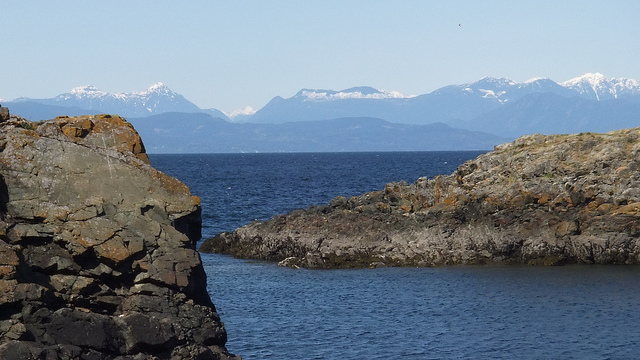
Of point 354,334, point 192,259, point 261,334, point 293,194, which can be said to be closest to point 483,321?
point 354,334

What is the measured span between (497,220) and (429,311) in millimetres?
14798

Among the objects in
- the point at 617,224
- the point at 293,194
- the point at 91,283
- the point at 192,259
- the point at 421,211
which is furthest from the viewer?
the point at 293,194

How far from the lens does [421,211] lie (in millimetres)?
51781

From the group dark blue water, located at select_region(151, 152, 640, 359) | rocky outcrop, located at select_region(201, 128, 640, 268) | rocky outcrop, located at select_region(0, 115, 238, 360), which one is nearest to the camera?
rocky outcrop, located at select_region(0, 115, 238, 360)

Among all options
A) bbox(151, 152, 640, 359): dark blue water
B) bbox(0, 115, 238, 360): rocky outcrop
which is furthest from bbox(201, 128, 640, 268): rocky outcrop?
bbox(0, 115, 238, 360): rocky outcrop

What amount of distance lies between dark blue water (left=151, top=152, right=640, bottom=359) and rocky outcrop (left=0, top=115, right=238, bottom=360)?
893 cm

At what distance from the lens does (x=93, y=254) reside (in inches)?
779

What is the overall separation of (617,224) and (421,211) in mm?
12147

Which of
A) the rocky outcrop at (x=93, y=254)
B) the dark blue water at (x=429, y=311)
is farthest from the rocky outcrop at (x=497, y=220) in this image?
the rocky outcrop at (x=93, y=254)

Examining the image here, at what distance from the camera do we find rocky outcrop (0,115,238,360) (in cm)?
1853

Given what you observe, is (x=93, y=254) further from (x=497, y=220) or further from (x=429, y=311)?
(x=497, y=220)

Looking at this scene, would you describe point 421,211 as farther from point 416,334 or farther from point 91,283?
point 91,283

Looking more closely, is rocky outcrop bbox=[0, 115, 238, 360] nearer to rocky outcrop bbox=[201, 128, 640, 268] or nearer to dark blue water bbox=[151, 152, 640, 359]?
dark blue water bbox=[151, 152, 640, 359]

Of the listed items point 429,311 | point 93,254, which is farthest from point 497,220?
point 93,254
